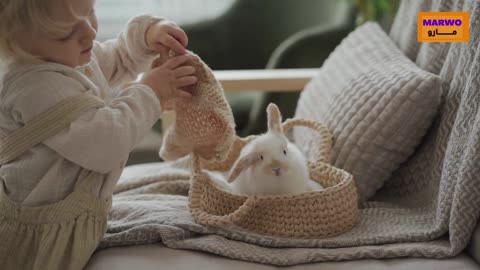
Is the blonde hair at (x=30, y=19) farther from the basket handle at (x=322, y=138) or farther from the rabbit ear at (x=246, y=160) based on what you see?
the basket handle at (x=322, y=138)

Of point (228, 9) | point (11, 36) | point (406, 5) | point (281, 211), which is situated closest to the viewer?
point (11, 36)

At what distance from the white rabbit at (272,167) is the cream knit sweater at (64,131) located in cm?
17

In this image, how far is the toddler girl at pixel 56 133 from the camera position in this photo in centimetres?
86

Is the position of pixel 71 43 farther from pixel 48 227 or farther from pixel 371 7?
pixel 371 7

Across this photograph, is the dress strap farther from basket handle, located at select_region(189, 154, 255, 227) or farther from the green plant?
the green plant

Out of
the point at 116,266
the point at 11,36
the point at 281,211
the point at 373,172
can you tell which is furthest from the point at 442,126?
the point at 11,36

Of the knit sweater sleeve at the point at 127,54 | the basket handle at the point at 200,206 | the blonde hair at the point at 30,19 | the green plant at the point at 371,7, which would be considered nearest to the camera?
the blonde hair at the point at 30,19

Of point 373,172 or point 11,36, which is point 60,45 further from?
point 373,172

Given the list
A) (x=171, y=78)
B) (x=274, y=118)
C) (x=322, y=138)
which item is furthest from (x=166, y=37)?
(x=322, y=138)

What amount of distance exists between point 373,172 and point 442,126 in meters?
0.15

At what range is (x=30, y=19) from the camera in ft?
2.76

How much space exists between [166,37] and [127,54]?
0.42 ft

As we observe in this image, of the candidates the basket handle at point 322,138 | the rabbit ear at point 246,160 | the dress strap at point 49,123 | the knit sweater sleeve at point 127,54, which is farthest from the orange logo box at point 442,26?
the dress strap at point 49,123

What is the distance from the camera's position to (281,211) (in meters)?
0.96
